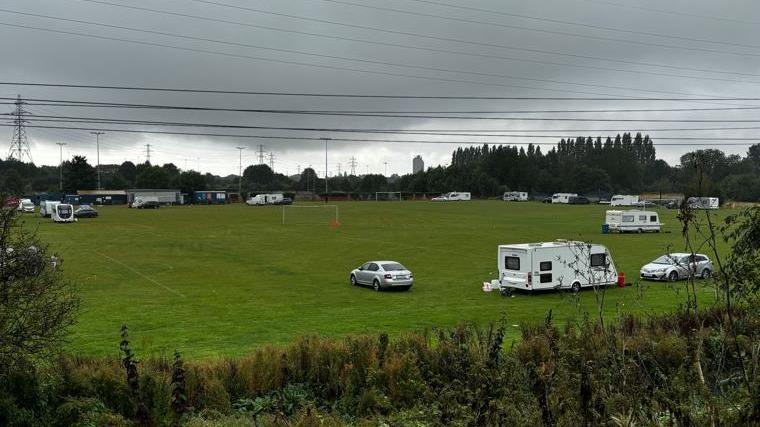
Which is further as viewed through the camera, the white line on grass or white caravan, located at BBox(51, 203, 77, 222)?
white caravan, located at BBox(51, 203, 77, 222)

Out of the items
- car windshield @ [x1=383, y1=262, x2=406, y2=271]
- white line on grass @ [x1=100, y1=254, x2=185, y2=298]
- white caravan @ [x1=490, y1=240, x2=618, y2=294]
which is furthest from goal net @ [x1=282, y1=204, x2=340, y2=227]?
white caravan @ [x1=490, y1=240, x2=618, y2=294]

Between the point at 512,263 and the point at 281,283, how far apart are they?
12.7 metres

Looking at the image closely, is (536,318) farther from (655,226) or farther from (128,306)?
(655,226)

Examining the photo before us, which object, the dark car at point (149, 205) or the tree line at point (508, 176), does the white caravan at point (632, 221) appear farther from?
the dark car at point (149, 205)

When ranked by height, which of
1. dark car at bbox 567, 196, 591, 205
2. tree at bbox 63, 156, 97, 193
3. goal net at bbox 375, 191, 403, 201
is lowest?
dark car at bbox 567, 196, 591, 205

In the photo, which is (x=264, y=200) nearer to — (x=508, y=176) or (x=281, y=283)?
(x=508, y=176)

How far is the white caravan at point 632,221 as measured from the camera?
68750 mm

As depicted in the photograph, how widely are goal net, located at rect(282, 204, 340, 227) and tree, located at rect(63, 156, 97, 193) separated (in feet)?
242

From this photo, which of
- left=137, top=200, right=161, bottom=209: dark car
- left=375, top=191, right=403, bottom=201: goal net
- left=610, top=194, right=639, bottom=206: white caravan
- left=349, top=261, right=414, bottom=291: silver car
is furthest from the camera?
left=375, top=191, right=403, bottom=201: goal net

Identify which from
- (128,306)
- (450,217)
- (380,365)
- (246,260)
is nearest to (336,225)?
(450,217)

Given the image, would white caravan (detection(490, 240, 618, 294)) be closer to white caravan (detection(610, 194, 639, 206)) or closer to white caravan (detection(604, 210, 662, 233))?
white caravan (detection(604, 210, 662, 233))

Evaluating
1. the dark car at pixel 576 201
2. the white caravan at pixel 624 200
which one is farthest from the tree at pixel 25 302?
the dark car at pixel 576 201

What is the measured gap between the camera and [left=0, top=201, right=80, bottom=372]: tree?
11102 millimetres

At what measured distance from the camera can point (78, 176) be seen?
504ft
